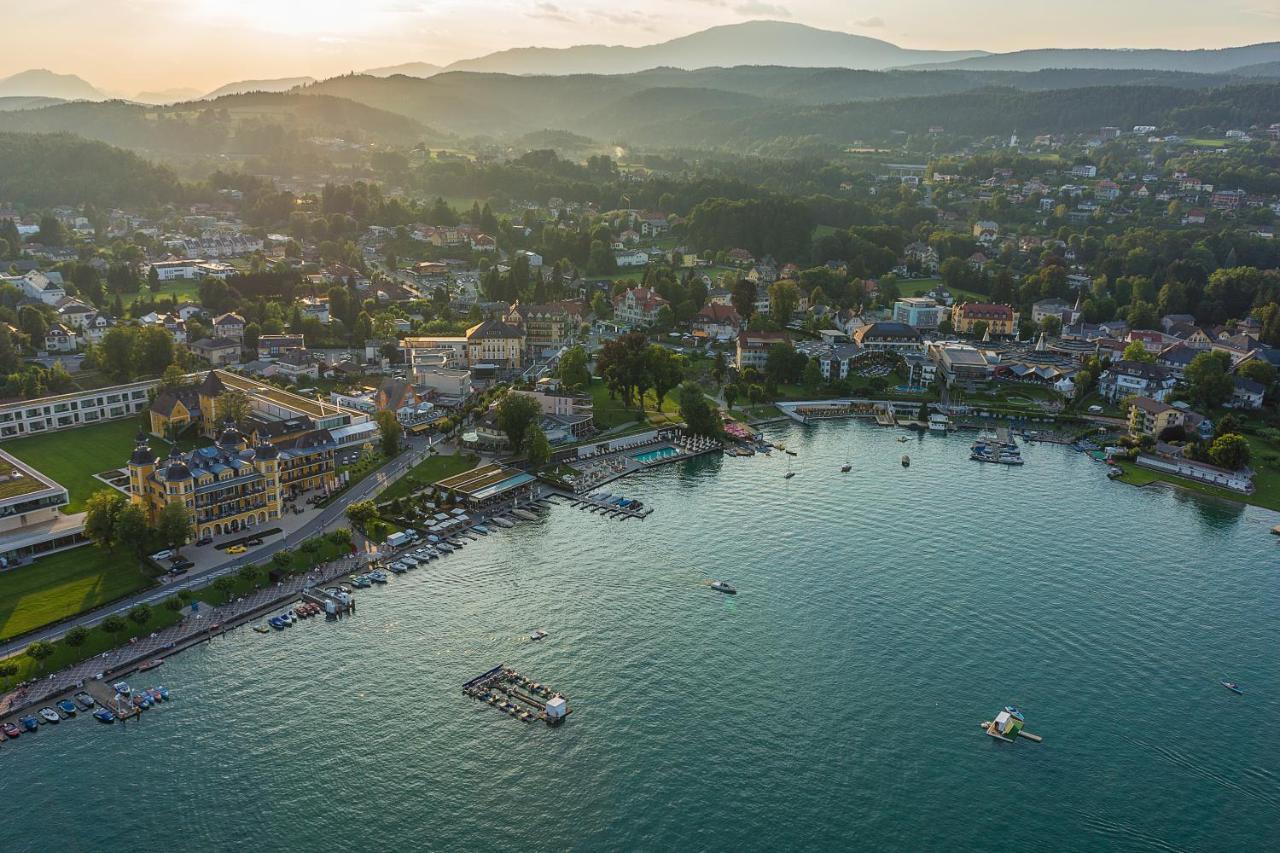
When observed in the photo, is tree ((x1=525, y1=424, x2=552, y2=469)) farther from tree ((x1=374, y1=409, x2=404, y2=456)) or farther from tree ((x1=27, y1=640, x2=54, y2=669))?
tree ((x1=27, y1=640, x2=54, y2=669))

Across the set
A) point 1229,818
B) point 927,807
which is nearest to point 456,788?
point 927,807

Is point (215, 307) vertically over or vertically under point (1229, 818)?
over

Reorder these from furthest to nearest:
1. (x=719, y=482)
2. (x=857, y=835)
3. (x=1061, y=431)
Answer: (x=1061, y=431)
(x=719, y=482)
(x=857, y=835)

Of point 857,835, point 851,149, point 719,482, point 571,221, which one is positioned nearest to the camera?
point 857,835

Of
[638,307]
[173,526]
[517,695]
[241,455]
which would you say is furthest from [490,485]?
[638,307]

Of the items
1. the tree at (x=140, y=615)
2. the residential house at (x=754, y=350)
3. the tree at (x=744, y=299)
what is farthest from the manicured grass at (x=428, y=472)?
the tree at (x=744, y=299)

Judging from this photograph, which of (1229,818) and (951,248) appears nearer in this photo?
(1229,818)

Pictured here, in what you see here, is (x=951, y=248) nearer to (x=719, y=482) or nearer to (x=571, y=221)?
(x=571, y=221)

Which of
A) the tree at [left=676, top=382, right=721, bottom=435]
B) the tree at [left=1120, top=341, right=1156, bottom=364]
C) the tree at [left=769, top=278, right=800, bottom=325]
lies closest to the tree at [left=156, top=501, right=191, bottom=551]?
the tree at [left=676, top=382, right=721, bottom=435]
